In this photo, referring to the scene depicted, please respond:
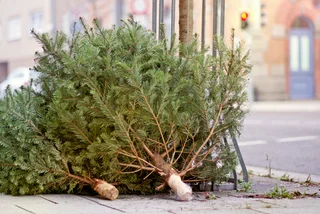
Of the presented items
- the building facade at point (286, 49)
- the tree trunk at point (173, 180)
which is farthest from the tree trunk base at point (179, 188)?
the building facade at point (286, 49)

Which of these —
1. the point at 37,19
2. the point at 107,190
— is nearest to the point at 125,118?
the point at 107,190

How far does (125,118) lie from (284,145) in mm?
7137

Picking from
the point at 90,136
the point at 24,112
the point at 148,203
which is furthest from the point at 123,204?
the point at 24,112

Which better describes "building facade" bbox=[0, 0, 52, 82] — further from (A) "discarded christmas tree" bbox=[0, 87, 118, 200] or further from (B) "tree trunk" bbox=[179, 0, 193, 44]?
(A) "discarded christmas tree" bbox=[0, 87, 118, 200]

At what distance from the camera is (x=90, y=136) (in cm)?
639

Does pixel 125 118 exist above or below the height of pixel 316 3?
below

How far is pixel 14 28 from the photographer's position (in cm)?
4184

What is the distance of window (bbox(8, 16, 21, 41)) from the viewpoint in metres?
41.3

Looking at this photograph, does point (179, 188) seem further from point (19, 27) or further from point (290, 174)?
point (19, 27)

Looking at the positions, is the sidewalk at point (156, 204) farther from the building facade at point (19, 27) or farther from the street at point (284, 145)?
the building facade at point (19, 27)

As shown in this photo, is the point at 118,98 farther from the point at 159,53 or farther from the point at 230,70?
the point at 230,70

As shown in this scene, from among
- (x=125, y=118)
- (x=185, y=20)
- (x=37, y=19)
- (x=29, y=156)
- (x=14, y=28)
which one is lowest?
(x=29, y=156)

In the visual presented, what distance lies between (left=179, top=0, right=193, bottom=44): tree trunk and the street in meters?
1.07

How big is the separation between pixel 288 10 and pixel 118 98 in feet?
92.4
